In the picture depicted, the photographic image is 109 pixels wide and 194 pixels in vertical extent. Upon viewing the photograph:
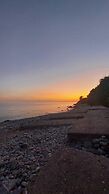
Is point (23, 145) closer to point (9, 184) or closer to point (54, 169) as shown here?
point (9, 184)

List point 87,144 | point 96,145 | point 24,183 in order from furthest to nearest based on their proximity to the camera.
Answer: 1. point 87,144
2. point 96,145
3. point 24,183

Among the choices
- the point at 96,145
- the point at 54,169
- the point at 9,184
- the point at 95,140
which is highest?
the point at 95,140

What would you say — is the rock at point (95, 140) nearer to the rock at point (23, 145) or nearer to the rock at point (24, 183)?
the rock at point (23, 145)

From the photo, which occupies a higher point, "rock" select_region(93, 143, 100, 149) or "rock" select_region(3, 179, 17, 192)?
"rock" select_region(93, 143, 100, 149)

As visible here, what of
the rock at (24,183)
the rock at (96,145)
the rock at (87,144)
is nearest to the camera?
the rock at (24,183)

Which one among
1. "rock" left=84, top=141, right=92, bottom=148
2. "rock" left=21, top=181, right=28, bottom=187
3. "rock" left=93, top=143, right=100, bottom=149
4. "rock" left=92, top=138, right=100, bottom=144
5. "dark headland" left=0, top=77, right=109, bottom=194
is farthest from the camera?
A: "rock" left=92, top=138, right=100, bottom=144

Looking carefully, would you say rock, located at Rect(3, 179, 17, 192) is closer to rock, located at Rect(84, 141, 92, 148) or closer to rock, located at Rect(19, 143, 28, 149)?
rock, located at Rect(19, 143, 28, 149)

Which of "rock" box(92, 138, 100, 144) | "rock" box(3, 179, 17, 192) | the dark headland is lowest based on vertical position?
"rock" box(3, 179, 17, 192)

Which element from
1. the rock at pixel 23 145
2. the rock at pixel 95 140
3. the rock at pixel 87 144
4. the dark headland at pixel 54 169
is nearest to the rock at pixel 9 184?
the dark headland at pixel 54 169

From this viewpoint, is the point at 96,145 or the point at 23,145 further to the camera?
the point at 23,145

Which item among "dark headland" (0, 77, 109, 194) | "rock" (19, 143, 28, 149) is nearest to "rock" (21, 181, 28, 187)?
"dark headland" (0, 77, 109, 194)

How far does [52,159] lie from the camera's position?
10297mm

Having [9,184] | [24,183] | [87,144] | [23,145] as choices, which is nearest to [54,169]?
[24,183]

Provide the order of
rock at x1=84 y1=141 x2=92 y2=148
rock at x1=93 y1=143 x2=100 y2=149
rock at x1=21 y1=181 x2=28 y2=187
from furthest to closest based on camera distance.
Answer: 1. rock at x1=84 y1=141 x2=92 y2=148
2. rock at x1=93 y1=143 x2=100 y2=149
3. rock at x1=21 y1=181 x2=28 y2=187
